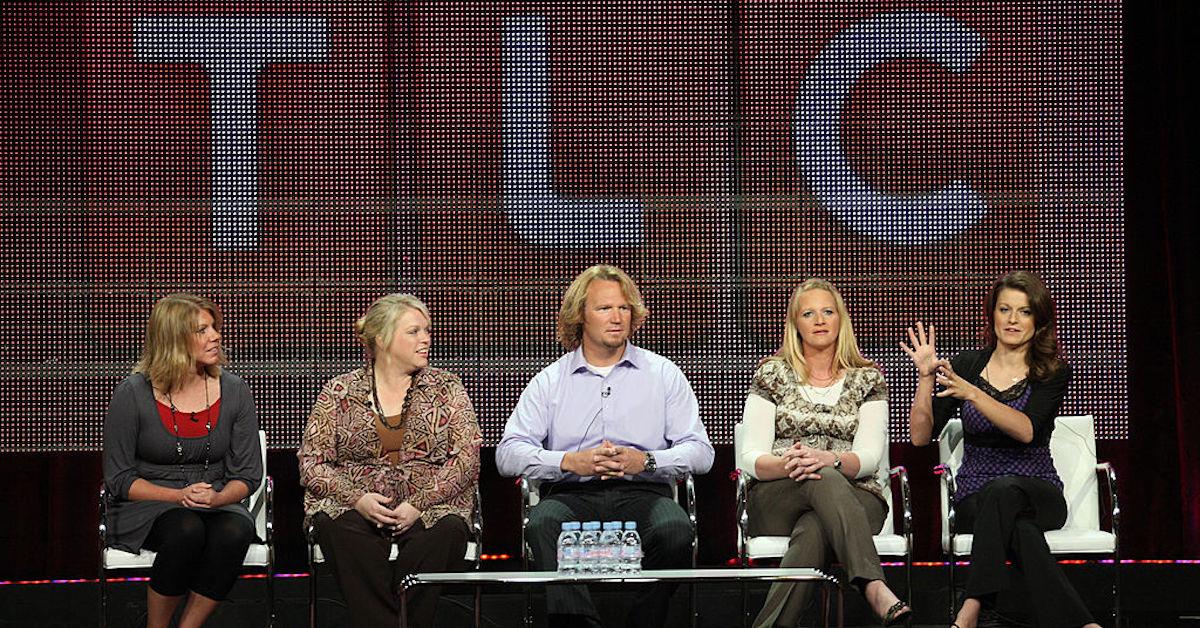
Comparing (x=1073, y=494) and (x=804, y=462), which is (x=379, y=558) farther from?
(x=1073, y=494)

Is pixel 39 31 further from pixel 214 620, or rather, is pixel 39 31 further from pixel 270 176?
pixel 214 620

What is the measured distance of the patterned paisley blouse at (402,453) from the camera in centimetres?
458

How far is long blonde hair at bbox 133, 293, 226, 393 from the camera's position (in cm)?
475

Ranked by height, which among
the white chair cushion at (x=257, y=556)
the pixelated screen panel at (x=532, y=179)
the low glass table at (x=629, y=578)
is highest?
the pixelated screen panel at (x=532, y=179)

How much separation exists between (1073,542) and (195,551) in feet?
9.82

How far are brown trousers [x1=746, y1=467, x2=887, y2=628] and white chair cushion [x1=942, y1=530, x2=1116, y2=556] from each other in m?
0.29

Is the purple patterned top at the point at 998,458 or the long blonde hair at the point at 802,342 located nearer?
the purple patterned top at the point at 998,458

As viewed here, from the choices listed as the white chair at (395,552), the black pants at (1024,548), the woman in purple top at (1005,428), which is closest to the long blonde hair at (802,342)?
the woman in purple top at (1005,428)

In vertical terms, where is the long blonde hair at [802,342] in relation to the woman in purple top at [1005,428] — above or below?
above

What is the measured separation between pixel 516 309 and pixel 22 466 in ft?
7.11

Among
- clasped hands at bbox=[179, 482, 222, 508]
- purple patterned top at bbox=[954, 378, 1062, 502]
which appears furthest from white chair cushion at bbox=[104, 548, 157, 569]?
purple patterned top at bbox=[954, 378, 1062, 502]

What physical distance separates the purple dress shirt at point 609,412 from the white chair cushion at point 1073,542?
3.03ft

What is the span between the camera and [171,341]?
4.76 m

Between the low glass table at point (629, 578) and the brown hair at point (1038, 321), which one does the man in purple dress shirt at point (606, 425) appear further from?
the brown hair at point (1038, 321)
